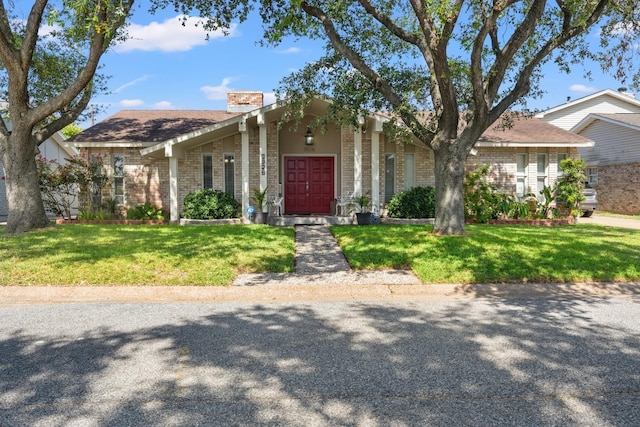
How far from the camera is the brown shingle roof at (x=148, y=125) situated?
16672mm

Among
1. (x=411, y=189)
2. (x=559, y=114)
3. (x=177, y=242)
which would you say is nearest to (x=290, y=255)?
(x=177, y=242)

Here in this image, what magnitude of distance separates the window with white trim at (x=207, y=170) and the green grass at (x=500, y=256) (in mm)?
7626

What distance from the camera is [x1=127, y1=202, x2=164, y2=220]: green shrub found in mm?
16016

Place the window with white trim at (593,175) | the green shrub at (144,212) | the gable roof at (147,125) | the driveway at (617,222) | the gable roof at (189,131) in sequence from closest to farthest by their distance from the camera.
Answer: the gable roof at (189,131) < the driveway at (617,222) < the green shrub at (144,212) < the gable roof at (147,125) < the window with white trim at (593,175)

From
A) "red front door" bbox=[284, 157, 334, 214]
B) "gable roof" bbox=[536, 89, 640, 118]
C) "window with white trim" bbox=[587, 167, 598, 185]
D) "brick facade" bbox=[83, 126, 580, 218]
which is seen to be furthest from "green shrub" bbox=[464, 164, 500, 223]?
"gable roof" bbox=[536, 89, 640, 118]

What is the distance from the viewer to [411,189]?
15977mm

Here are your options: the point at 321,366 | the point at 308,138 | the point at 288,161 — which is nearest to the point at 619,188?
the point at 308,138

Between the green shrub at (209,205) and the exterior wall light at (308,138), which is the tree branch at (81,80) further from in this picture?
the exterior wall light at (308,138)

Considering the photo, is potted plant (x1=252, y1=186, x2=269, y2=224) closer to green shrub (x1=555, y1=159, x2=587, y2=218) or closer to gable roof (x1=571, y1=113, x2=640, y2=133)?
green shrub (x1=555, y1=159, x2=587, y2=218)

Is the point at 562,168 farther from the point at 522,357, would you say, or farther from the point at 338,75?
the point at 522,357

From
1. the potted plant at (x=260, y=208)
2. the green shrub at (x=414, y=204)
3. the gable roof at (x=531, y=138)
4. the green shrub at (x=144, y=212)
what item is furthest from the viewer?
the gable roof at (x=531, y=138)

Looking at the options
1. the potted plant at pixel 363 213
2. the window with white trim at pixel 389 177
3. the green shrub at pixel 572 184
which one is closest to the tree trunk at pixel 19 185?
the potted plant at pixel 363 213

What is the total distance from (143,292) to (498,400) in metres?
5.36

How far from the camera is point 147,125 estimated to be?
18.2m
